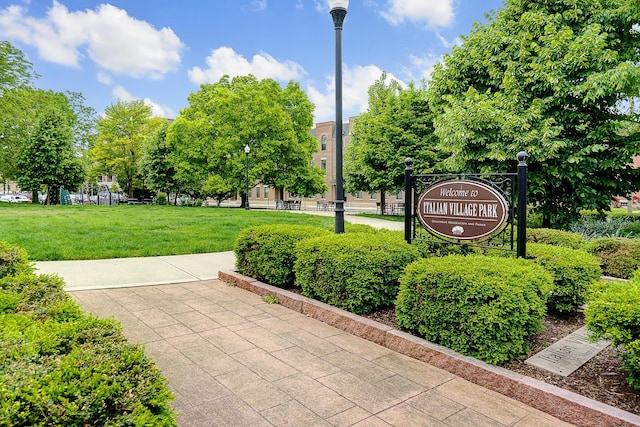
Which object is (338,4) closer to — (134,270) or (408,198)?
(408,198)

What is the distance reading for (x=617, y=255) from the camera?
627 cm

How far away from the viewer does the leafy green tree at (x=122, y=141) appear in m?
39.2

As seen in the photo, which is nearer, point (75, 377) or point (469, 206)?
point (75, 377)

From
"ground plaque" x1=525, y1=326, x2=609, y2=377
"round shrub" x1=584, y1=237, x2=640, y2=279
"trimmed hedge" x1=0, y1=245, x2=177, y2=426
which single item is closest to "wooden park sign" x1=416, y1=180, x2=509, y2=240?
"ground plaque" x1=525, y1=326, x2=609, y2=377

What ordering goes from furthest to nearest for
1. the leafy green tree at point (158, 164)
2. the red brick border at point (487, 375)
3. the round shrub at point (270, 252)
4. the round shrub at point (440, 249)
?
the leafy green tree at point (158, 164) < the round shrub at point (270, 252) < the round shrub at point (440, 249) < the red brick border at point (487, 375)

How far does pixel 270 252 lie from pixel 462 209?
283 cm

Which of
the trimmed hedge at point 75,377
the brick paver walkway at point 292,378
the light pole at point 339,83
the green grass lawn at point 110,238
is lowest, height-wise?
the brick paver walkway at point 292,378

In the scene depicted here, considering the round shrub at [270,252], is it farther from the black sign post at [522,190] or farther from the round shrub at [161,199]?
the round shrub at [161,199]

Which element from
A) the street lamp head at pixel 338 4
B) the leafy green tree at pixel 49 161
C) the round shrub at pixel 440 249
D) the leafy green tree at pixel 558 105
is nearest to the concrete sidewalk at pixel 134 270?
the round shrub at pixel 440 249

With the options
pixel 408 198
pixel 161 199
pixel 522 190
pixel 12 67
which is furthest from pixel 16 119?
pixel 522 190

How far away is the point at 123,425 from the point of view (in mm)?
1594

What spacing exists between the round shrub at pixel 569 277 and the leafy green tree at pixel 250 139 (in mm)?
24020

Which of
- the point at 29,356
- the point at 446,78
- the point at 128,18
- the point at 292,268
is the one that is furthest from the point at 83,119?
the point at 29,356

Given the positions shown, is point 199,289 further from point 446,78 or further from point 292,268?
point 446,78
